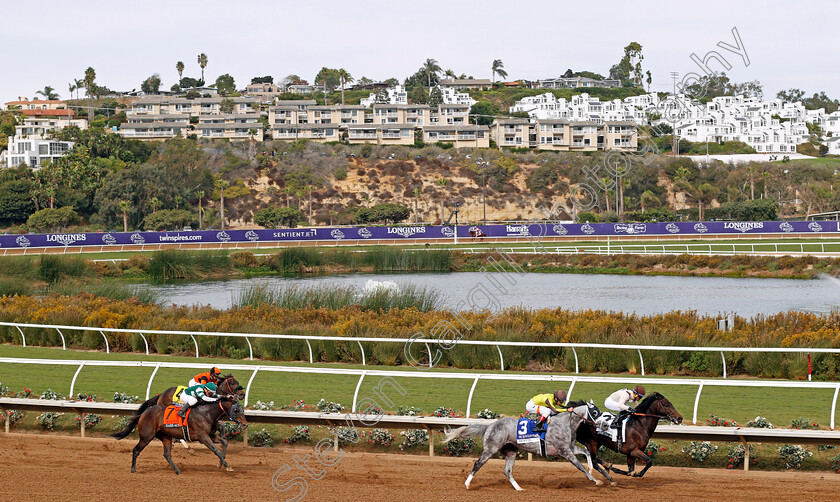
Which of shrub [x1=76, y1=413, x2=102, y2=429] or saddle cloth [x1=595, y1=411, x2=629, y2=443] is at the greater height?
saddle cloth [x1=595, y1=411, x2=629, y2=443]

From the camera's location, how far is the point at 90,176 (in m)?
100

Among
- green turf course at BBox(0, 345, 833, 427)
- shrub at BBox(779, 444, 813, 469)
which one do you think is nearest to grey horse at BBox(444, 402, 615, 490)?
shrub at BBox(779, 444, 813, 469)

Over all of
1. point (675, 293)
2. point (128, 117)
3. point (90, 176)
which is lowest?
point (675, 293)

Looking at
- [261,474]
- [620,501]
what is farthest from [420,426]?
[620,501]

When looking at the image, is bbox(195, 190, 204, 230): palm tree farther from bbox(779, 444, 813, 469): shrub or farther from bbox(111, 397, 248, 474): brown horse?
bbox(779, 444, 813, 469): shrub

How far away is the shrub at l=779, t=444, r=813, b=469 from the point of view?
1148 centimetres

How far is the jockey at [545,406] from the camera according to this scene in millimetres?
10602

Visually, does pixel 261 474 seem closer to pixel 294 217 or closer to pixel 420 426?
pixel 420 426

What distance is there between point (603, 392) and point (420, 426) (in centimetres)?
398

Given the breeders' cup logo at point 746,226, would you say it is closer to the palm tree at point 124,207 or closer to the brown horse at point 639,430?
the brown horse at point 639,430

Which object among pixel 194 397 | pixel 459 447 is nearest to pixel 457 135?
pixel 459 447

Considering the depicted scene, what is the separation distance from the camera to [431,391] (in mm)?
15570

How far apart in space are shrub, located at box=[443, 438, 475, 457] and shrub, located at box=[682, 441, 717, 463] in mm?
3264

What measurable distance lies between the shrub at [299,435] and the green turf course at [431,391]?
103cm
